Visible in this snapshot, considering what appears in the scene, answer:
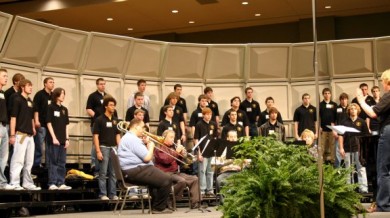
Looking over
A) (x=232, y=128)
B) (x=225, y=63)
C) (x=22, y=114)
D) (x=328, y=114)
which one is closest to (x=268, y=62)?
(x=225, y=63)

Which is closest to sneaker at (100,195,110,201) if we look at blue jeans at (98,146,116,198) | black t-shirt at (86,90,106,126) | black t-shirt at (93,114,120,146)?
blue jeans at (98,146,116,198)

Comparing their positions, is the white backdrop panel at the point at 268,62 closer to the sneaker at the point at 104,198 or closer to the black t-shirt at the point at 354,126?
the black t-shirt at the point at 354,126

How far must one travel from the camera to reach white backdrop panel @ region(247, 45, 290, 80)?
14570mm

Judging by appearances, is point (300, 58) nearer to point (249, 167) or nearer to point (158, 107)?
point (158, 107)

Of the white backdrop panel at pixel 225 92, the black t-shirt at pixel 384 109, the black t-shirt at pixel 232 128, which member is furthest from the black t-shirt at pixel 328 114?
the black t-shirt at pixel 384 109

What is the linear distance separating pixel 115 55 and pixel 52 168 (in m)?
4.20

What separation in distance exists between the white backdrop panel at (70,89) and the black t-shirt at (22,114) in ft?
10.0

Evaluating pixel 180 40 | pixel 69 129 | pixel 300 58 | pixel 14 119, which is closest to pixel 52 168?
pixel 14 119

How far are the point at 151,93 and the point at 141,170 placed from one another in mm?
5213

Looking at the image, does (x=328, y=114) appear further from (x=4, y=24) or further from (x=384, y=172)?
(x=4, y=24)

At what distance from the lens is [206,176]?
1120 cm

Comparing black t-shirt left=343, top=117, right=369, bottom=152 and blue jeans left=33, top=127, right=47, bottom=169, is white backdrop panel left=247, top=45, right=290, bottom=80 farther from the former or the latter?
blue jeans left=33, top=127, right=47, bottom=169

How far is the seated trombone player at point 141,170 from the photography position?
8.63 meters

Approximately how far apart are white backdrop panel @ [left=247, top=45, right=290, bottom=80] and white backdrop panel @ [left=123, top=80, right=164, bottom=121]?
2426 mm
